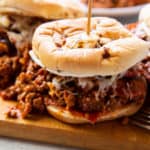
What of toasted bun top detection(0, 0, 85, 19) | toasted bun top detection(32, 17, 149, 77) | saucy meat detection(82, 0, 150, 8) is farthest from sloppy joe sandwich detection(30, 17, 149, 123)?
saucy meat detection(82, 0, 150, 8)

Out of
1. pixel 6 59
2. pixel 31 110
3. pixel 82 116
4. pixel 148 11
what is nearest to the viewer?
pixel 82 116

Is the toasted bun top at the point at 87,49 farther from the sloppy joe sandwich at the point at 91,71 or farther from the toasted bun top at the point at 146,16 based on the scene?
the toasted bun top at the point at 146,16

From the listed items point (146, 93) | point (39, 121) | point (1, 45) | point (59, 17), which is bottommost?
point (39, 121)

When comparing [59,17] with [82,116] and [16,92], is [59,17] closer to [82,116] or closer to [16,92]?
[16,92]

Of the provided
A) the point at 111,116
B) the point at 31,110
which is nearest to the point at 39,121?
the point at 31,110

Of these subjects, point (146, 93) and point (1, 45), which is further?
point (1, 45)

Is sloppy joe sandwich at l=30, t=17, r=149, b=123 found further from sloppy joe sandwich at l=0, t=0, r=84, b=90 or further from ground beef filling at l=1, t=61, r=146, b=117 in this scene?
sloppy joe sandwich at l=0, t=0, r=84, b=90

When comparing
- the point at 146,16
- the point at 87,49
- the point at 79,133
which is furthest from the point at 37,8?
the point at 79,133
